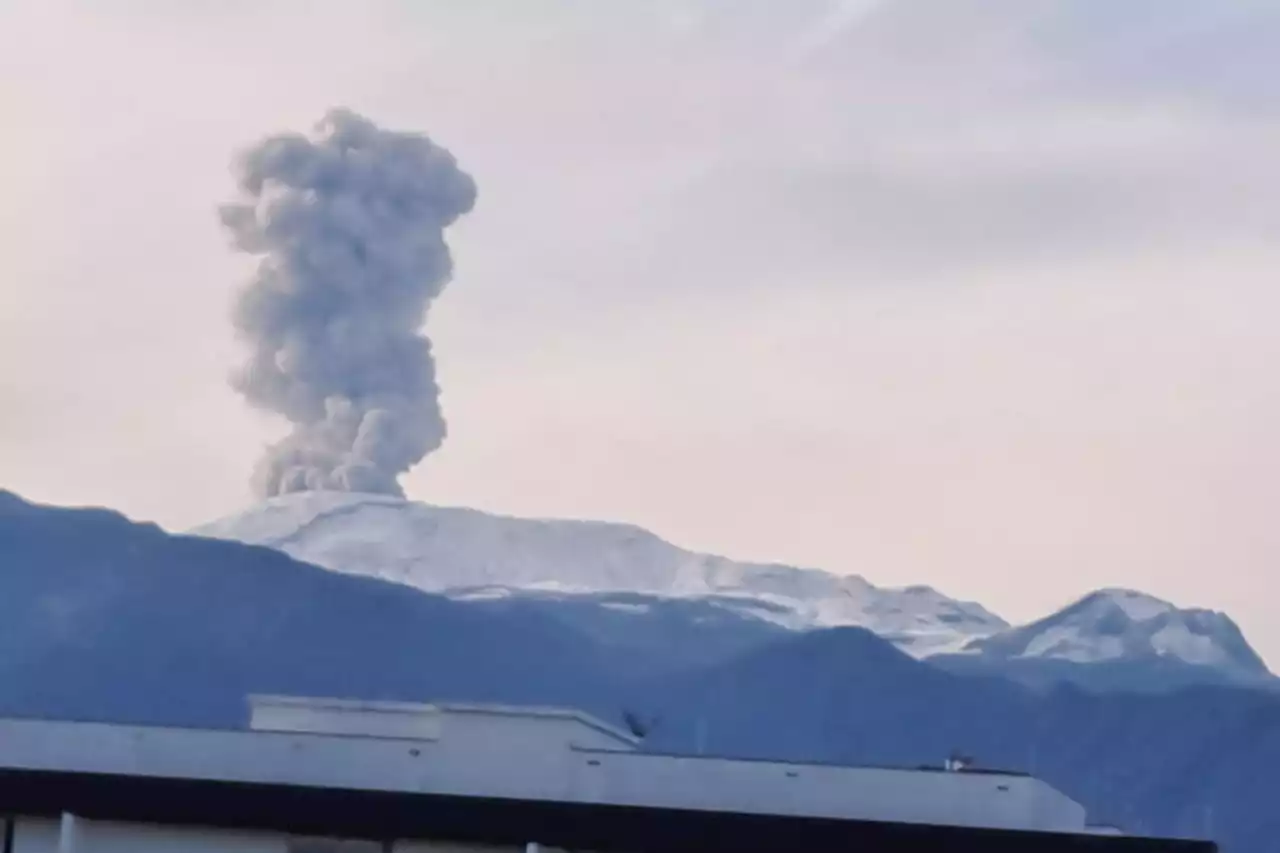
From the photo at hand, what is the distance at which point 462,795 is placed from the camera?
29812 mm

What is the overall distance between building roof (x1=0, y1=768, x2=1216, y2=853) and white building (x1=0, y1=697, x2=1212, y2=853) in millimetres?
18

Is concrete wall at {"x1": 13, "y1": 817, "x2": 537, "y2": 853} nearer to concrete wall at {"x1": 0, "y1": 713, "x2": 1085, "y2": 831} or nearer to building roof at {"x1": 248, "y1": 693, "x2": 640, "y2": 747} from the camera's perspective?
concrete wall at {"x1": 0, "y1": 713, "x2": 1085, "y2": 831}

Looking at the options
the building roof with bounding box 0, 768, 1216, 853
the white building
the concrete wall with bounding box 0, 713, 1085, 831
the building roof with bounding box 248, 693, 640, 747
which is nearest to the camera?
the building roof with bounding box 0, 768, 1216, 853

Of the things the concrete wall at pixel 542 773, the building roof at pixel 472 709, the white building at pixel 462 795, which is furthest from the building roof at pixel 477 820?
the building roof at pixel 472 709

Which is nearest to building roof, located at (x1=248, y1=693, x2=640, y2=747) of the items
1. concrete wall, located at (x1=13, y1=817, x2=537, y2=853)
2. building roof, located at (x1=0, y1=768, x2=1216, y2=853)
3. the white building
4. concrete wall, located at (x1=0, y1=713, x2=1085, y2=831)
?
the white building

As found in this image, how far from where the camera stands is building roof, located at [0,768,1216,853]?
1101 inches

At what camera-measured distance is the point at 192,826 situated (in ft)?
95.2

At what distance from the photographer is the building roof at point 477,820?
1101 inches

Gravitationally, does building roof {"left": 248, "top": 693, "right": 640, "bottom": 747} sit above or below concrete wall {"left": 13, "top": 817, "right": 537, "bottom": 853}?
above

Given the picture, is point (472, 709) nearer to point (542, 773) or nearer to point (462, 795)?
point (542, 773)

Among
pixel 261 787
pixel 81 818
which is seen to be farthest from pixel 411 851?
pixel 81 818

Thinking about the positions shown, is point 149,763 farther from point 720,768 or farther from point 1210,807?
point 1210,807

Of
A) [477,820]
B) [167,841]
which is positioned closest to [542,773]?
[477,820]

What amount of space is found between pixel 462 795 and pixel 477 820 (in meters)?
1.34
